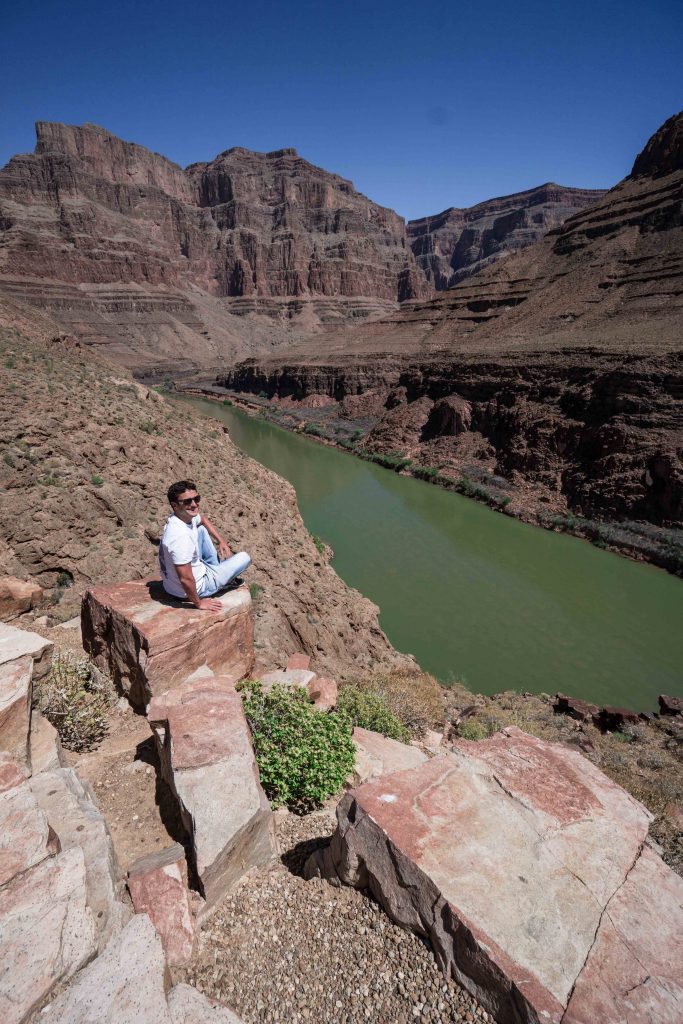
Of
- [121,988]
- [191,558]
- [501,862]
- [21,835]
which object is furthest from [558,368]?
[121,988]

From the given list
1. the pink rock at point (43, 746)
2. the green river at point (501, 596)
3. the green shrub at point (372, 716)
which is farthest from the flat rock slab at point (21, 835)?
the green river at point (501, 596)

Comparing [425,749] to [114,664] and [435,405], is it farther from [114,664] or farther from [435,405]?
[435,405]

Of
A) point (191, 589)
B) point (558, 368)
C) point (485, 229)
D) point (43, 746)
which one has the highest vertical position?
point (485, 229)

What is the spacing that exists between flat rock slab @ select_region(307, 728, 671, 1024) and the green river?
9046 mm

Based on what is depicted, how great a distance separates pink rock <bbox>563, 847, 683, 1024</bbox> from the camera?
2.25 metres

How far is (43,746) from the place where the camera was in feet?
12.4

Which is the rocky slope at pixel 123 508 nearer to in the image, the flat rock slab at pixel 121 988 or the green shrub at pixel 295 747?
the green shrub at pixel 295 747

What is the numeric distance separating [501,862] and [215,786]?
6.25ft

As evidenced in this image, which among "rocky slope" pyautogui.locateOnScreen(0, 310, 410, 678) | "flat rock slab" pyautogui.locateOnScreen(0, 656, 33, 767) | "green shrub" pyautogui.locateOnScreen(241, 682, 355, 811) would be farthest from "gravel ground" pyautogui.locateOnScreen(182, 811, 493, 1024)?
"rocky slope" pyautogui.locateOnScreen(0, 310, 410, 678)

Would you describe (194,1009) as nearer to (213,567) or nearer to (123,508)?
(213,567)

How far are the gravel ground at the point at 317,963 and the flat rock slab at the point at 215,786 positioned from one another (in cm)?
21

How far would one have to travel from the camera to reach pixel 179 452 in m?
12.2

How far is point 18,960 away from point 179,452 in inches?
434

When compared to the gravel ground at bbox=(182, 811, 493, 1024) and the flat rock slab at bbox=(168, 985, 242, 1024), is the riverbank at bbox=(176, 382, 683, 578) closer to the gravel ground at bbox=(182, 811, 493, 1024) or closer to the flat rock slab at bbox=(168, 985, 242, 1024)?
the gravel ground at bbox=(182, 811, 493, 1024)
